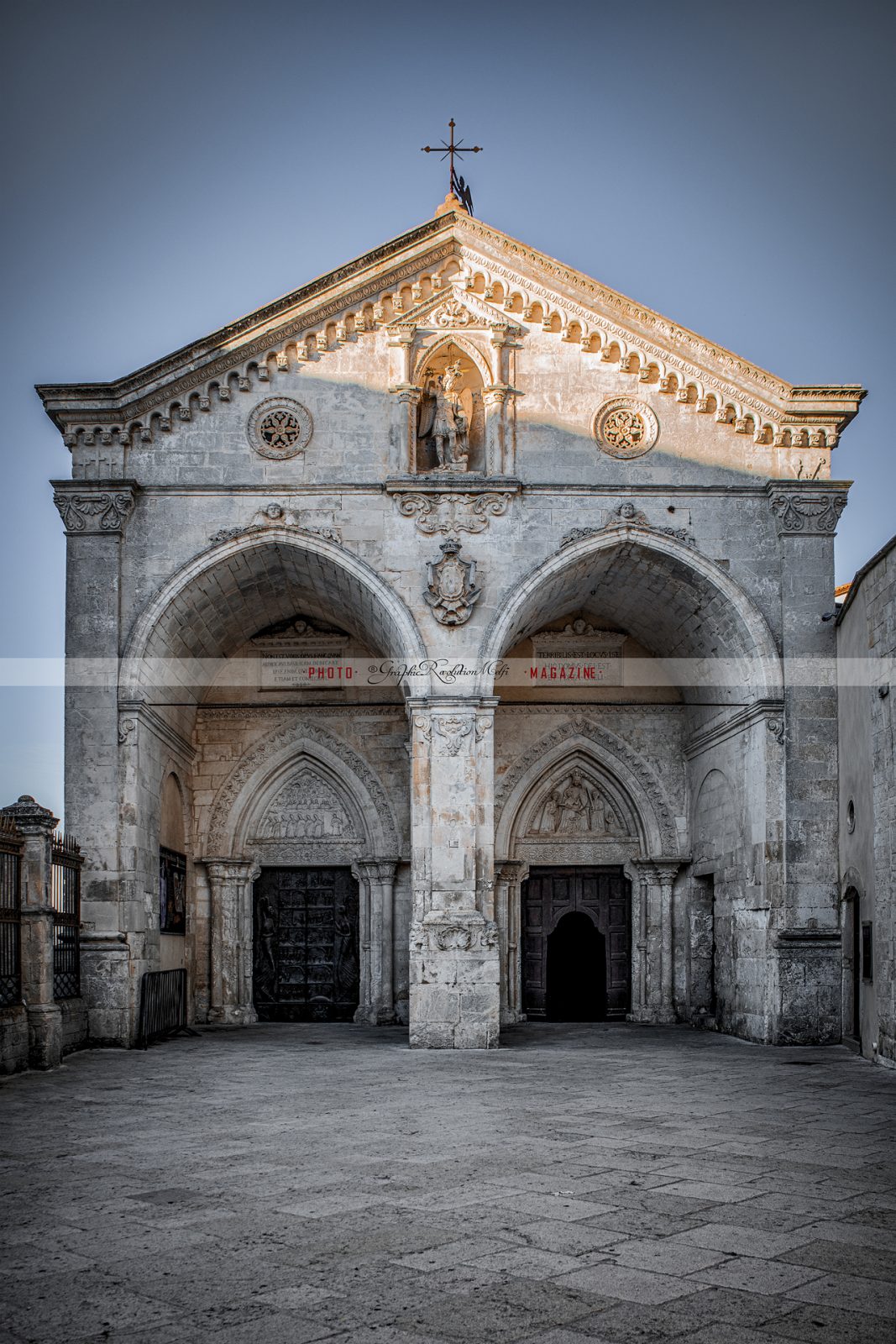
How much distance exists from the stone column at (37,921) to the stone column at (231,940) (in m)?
6.13

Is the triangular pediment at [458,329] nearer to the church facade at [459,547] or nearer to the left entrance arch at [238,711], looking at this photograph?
the church facade at [459,547]

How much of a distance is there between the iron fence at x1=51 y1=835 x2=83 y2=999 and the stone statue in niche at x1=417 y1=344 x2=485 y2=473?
22.1ft

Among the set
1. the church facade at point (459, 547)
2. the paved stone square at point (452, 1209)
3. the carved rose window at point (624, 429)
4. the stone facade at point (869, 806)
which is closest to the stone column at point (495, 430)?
the church facade at point (459, 547)

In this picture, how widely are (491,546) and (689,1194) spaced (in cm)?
1101

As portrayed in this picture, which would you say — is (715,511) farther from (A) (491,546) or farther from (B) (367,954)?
(B) (367,954)

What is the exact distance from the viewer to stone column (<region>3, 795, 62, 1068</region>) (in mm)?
14391

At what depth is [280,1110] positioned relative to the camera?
11.0 metres

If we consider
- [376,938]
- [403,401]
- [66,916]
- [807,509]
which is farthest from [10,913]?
[807,509]

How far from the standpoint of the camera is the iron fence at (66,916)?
609 inches

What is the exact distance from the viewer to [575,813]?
70.3 feet

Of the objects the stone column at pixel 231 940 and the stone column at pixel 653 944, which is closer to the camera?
the stone column at pixel 653 944

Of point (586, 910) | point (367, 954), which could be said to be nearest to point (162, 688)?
point (367, 954)

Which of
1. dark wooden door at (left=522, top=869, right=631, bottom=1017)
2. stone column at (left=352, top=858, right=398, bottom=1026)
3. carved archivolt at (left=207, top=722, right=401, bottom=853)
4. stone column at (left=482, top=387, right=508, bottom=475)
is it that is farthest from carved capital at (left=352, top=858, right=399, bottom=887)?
stone column at (left=482, top=387, right=508, bottom=475)

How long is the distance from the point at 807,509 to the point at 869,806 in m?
4.41
